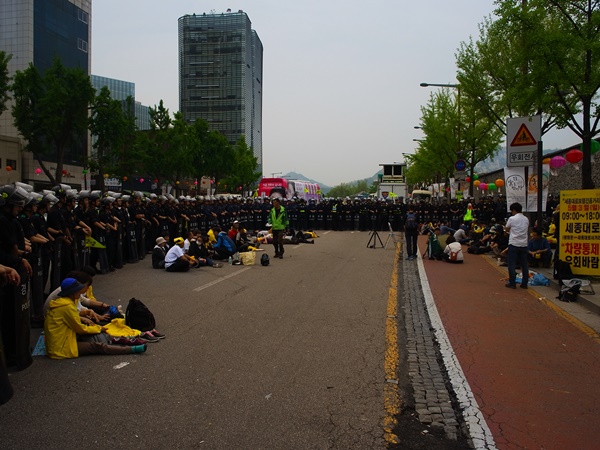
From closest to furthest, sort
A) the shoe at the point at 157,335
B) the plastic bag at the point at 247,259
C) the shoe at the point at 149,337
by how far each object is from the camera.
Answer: the shoe at the point at 149,337 → the shoe at the point at 157,335 → the plastic bag at the point at 247,259

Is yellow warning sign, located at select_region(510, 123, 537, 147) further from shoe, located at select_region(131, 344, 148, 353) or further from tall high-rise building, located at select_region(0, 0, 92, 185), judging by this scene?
tall high-rise building, located at select_region(0, 0, 92, 185)

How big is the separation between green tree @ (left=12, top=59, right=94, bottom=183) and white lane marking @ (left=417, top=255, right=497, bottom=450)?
35.6 meters

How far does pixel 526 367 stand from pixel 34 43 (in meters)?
58.5

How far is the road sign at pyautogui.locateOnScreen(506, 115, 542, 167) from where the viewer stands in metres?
14.1

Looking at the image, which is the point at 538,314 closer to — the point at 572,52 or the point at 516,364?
the point at 516,364

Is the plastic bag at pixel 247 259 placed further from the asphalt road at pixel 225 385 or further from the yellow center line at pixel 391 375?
the yellow center line at pixel 391 375

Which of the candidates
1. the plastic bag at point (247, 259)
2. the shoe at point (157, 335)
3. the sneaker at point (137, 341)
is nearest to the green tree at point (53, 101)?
the plastic bag at point (247, 259)

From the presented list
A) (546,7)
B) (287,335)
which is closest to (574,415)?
(287,335)

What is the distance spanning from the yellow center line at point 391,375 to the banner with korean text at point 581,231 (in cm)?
478

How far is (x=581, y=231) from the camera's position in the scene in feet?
41.6

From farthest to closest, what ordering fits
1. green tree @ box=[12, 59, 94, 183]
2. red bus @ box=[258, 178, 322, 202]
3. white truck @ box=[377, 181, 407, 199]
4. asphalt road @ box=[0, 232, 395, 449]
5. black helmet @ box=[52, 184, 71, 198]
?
white truck @ box=[377, 181, 407, 199] < red bus @ box=[258, 178, 322, 202] < green tree @ box=[12, 59, 94, 183] < black helmet @ box=[52, 184, 71, 198] < asphalt road @ box=[0, 232, 395, 449]

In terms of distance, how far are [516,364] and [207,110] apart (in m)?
133

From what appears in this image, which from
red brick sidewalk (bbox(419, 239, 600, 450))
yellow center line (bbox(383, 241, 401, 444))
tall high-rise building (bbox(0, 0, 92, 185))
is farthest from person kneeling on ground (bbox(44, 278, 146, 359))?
tall high-rise building (bbox(0, 0, 92, 185))

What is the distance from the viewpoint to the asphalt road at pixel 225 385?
4523mm
